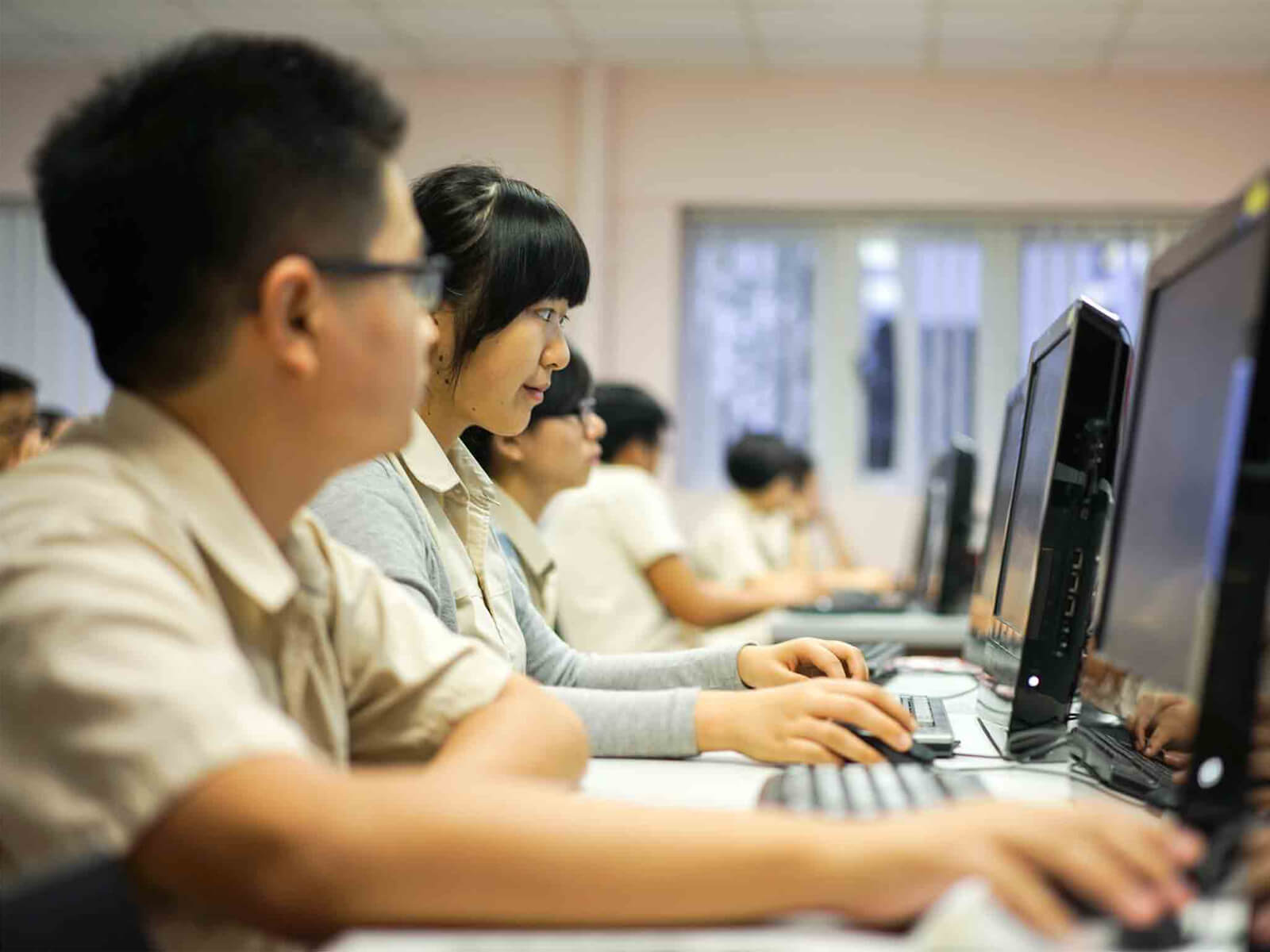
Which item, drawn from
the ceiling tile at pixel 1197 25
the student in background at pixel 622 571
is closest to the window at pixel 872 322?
the ceiling tile at pixel 1197 25

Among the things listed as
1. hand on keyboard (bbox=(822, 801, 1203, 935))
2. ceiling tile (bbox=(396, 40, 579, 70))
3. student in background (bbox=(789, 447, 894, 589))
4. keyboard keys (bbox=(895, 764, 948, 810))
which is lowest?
student in background (bbox=(789, 447, 894, 589))

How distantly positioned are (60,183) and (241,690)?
36 centimetres

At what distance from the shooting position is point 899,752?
1.18 m

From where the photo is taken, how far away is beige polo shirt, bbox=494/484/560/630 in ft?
6.52

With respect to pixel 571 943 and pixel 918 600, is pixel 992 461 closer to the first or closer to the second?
pixel 918 600

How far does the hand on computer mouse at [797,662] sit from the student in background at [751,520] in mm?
2895

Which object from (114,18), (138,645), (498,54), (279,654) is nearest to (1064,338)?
(279,654)

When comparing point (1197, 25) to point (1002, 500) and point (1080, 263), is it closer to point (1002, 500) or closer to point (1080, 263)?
point (1080, 263)

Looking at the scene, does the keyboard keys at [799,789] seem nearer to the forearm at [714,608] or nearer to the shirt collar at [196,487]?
the shirt collar at [196,487]

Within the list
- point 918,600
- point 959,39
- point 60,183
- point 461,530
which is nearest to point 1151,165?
point 959,39

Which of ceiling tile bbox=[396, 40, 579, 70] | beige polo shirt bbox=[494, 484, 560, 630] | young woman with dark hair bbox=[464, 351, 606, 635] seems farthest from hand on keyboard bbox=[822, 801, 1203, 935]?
ceiling tile bbox=[396, 40, 579, 70]

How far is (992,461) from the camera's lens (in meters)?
5.59

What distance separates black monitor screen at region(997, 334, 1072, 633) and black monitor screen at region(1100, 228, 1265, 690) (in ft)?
0.54

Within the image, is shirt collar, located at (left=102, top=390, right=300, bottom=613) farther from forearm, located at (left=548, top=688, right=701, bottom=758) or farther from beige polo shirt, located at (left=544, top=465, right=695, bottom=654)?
beige polo shirt, located at (left=544, top=465, right=695, bottom=654)
